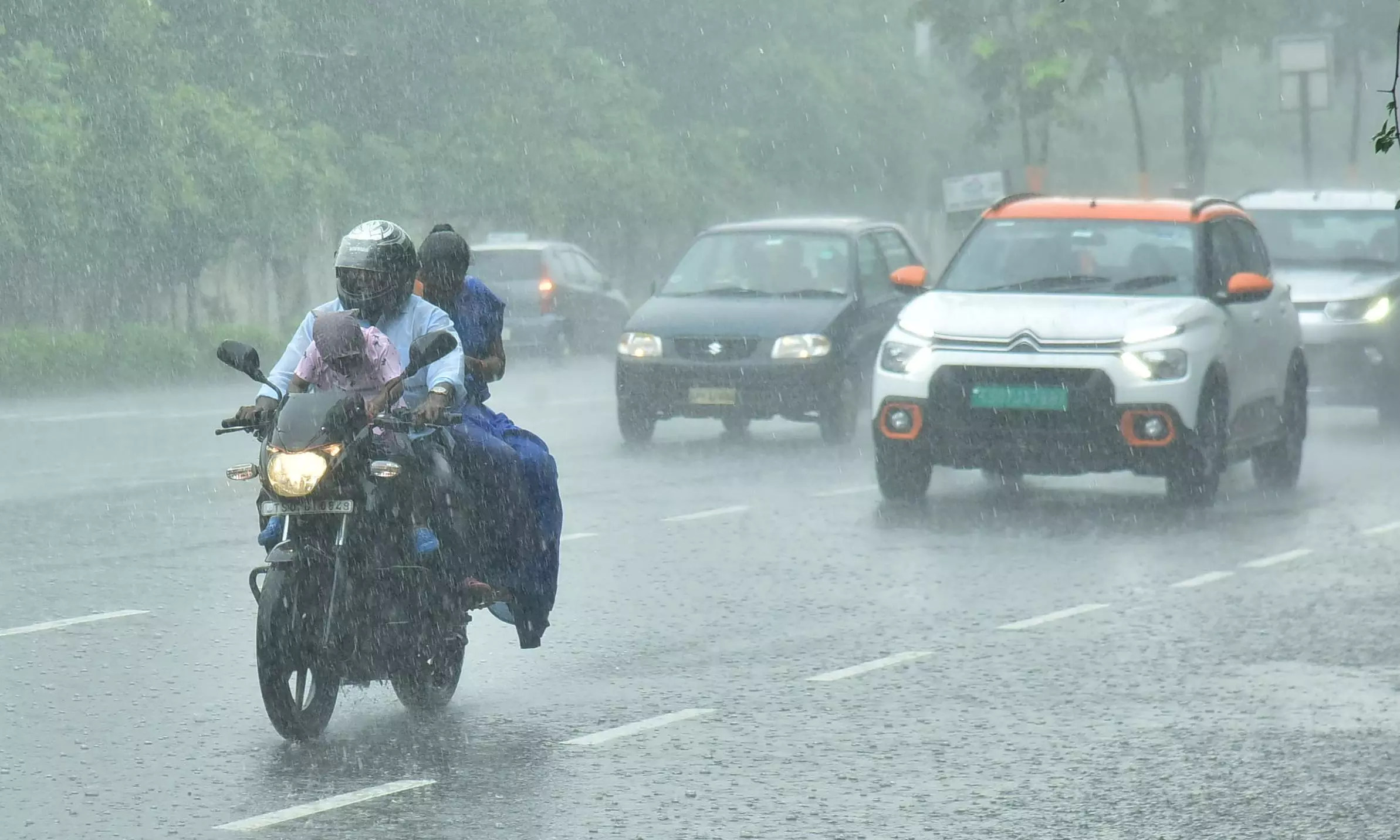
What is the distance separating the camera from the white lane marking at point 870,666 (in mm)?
9148

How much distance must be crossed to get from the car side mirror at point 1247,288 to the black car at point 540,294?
18666 millimetres

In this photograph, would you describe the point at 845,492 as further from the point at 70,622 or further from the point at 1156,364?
the point at 70,622

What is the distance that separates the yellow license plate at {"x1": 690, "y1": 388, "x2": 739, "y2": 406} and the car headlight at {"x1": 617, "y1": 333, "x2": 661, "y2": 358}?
43 centimetres

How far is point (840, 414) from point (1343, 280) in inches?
181

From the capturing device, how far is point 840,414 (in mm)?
19750

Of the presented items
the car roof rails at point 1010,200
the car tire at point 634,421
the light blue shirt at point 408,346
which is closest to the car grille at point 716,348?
the car tire at point 634,421

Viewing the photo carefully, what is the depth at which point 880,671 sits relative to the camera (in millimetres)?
9297

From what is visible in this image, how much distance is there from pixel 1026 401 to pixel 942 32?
28183 millimetres

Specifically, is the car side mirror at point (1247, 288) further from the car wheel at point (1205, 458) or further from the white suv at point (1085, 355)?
the car wheel at point (1205, 458)

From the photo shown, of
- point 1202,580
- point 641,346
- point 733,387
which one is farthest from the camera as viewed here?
point 641,346

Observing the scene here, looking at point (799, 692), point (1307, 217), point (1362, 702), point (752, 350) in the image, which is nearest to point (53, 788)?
point (799, 692)

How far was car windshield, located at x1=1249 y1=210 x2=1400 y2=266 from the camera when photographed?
858 inches

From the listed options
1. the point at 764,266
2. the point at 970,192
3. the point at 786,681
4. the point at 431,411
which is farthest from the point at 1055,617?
the point at 970,192

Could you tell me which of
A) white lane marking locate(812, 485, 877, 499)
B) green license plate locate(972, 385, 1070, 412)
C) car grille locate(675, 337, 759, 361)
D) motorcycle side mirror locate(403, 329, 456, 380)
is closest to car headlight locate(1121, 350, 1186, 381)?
green license plate locate(972, 385, 1070, 412)
